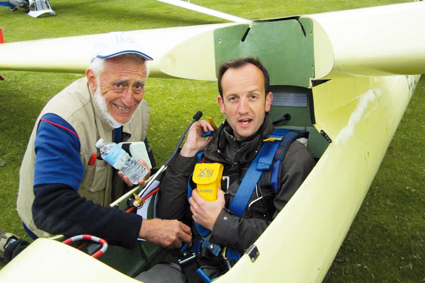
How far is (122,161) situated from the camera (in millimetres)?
2186

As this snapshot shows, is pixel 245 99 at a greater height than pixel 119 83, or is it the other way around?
pixel 119 83

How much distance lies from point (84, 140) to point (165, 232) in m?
0.76

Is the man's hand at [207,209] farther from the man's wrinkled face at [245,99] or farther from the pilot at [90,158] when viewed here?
the man's wrinkled face at [245,99]

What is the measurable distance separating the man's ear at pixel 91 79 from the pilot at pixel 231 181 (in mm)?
691

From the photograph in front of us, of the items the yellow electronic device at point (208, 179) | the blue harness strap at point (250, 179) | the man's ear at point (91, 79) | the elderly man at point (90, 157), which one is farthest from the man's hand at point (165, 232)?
the man's ear at point (91, 79)

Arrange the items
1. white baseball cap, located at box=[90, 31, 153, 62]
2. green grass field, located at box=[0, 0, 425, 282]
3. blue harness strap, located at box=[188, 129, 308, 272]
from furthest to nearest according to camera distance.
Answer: green grass field, located at box=[0, 0, 425, 282], white baseball cap, located at box=[90, 31, 153, 62], blue harness strap, located at box=[188, 129, 308, 272]

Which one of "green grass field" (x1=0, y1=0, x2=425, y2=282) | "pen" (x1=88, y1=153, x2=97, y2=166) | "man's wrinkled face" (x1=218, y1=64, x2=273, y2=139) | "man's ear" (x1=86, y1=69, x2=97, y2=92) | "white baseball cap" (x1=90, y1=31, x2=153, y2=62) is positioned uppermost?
"white baseball cap" (x1=90, y1=31, x2=153, y2=62)

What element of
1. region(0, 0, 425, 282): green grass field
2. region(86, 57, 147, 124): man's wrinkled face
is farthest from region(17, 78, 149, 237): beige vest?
region(0, 0, 425, 282): green grass field

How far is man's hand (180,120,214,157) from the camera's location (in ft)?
7.81

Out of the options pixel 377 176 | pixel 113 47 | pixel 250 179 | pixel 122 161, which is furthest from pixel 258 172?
pixel 377 176

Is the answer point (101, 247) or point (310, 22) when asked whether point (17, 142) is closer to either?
point (101, 247)

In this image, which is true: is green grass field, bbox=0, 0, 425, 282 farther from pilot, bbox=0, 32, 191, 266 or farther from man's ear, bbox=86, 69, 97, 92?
man's ear, bbox=86, 69, 97, 92

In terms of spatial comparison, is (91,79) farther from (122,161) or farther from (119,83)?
(122,161)

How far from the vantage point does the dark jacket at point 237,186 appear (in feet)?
6.09
